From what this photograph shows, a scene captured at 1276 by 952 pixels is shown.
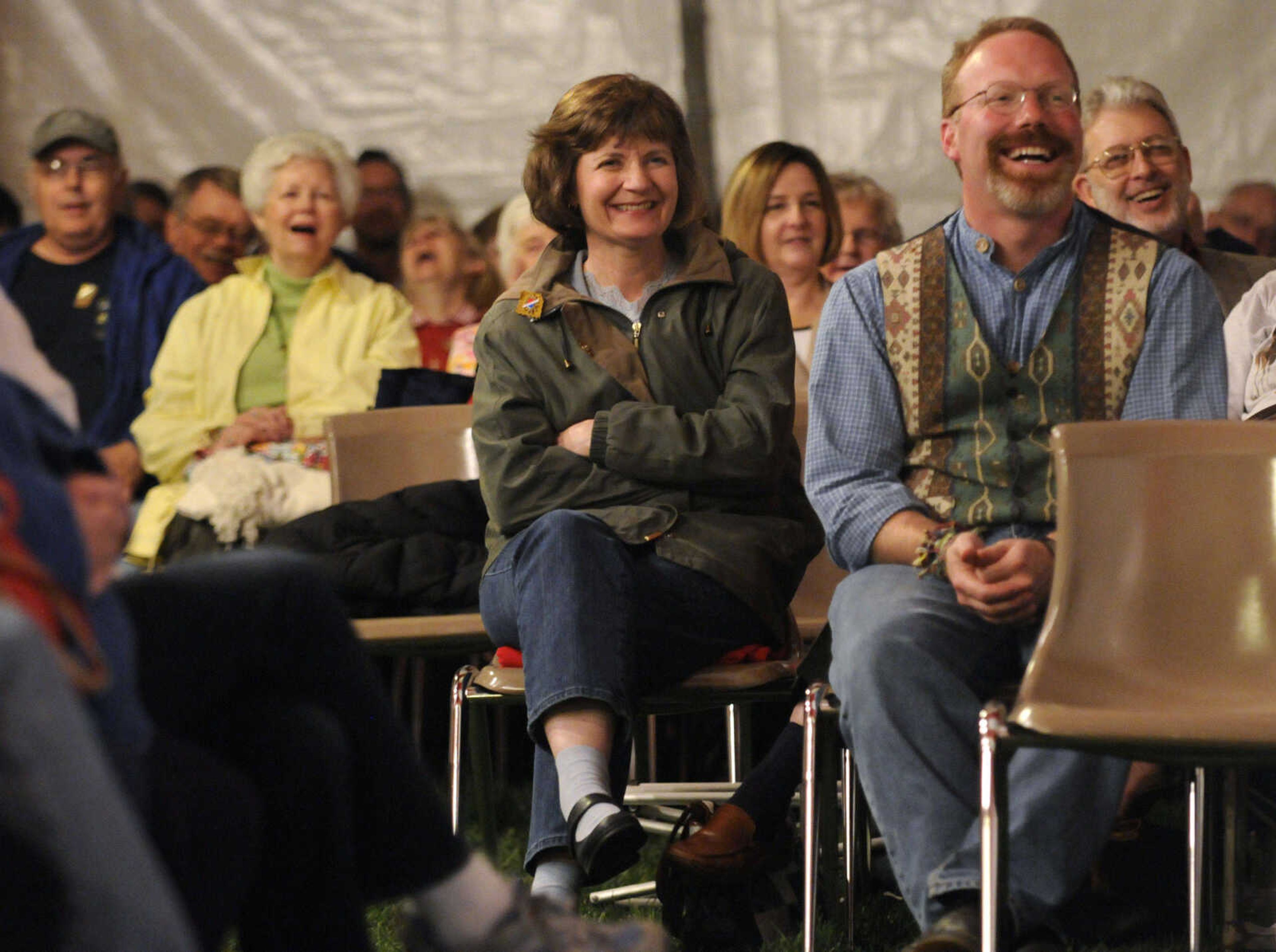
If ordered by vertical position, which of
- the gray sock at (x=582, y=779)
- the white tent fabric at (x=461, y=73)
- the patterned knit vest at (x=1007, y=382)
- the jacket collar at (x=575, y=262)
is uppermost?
the white tent fabric at (x=461, y=73)

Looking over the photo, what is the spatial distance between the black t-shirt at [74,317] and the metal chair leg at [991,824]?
10.2 ft

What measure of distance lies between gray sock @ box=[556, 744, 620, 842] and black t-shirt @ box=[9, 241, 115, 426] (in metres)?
2.51

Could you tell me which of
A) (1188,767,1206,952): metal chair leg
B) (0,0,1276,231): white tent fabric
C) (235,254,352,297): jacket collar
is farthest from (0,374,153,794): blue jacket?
(0,0,1276,231): white tent fabric

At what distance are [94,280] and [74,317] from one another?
12 cm

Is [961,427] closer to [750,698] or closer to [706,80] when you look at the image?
[750,698]

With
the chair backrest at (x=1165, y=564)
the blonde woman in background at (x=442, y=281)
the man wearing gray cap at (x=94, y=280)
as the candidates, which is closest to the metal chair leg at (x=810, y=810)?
the chair backrest at (x=1165, y=564)

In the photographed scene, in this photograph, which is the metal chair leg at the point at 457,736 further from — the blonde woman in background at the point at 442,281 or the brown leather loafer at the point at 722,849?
the blonde woman in background at the point at 442,281

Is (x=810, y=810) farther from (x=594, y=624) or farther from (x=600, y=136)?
(x=600, y=136)

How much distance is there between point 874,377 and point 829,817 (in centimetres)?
70

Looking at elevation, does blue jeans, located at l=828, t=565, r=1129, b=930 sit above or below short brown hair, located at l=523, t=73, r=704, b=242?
below

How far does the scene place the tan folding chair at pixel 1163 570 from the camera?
2143 mm

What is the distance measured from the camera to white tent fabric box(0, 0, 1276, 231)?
4.70 m

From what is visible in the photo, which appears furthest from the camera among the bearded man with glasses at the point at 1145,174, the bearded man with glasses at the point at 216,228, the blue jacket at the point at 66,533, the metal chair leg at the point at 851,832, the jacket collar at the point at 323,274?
the bearded man with glasses at the point at 216,228

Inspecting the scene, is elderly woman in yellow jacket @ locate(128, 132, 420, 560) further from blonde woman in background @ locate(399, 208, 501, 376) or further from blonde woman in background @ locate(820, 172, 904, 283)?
blonde woman in background @ locate(820, 172, 904, 283)
